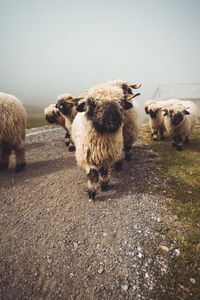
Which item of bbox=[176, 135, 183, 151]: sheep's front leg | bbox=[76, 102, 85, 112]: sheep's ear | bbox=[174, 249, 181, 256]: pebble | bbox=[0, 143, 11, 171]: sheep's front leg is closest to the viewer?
bbox=[174, 249, 181, 256]: pebble

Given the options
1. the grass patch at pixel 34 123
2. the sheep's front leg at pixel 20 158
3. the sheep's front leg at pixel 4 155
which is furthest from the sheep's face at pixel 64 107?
the grass patch at pixel 34 123

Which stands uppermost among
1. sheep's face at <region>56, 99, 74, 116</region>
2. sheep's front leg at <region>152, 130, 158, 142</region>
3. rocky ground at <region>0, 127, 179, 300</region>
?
sheep's face at <region>56, 99, 74, 116</region>

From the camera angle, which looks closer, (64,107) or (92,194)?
(92,194)

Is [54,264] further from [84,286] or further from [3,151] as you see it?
[3,151]

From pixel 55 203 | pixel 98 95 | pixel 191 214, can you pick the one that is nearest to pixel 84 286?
pixel 55 203

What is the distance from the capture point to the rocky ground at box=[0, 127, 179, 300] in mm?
2410

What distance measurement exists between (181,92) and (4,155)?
149ft

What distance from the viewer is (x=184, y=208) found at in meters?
3.77

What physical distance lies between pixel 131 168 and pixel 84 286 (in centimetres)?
400

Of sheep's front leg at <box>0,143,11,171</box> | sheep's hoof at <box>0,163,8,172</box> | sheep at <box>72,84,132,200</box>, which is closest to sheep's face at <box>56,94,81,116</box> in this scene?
sheep's front leg at <box>0,143,11,171</box>

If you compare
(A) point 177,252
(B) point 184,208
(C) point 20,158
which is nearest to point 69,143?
(C) point 20,158

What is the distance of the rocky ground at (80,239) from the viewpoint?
7.91 feet

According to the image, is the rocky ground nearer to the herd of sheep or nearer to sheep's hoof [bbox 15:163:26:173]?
sheep's hoof [bbox 15:163:26:173]

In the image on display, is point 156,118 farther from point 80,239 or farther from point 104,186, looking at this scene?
point 80,239
